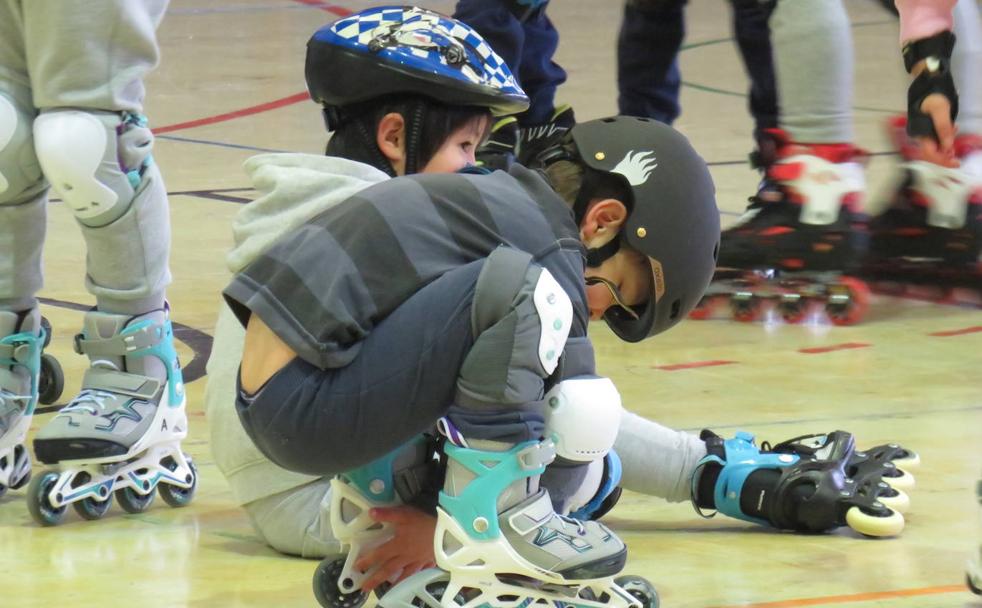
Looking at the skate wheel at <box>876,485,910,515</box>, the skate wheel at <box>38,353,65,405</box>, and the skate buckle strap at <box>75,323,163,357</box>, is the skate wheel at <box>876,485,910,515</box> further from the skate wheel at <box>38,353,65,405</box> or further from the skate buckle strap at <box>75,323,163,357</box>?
the skate wheel at <box>38,353,65,405</box>

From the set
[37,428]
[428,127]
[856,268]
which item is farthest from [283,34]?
[428,127]

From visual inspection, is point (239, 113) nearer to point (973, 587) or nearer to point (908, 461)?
point (908, 461)

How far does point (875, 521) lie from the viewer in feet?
7.43

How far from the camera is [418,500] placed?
2.00 metres

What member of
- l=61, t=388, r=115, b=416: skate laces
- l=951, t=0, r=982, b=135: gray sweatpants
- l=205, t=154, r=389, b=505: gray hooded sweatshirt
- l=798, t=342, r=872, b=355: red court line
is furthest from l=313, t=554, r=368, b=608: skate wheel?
l=951, t=0, r=982, b=135: gray sweatpants

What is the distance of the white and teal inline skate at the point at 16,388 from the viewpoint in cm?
254

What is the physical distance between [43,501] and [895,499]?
1.12m

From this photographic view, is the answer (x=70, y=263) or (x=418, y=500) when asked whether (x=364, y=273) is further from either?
(x=70, y=263)

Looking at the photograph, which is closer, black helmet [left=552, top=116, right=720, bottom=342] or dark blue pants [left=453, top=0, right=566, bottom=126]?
black helmet [left=552, top=116, right=720, bottom=342]

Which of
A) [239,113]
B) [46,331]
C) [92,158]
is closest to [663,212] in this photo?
[92,158]

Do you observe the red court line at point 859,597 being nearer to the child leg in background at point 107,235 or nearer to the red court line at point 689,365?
the child leg in background at point 107,235

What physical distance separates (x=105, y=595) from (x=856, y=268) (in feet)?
6.82

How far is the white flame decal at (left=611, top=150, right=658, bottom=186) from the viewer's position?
2.07 m

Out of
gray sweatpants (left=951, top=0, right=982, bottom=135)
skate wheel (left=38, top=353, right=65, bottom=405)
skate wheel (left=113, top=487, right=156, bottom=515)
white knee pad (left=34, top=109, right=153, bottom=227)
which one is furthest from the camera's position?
gray sweatpants (left=951, top=0, right=982, bottom=135)
